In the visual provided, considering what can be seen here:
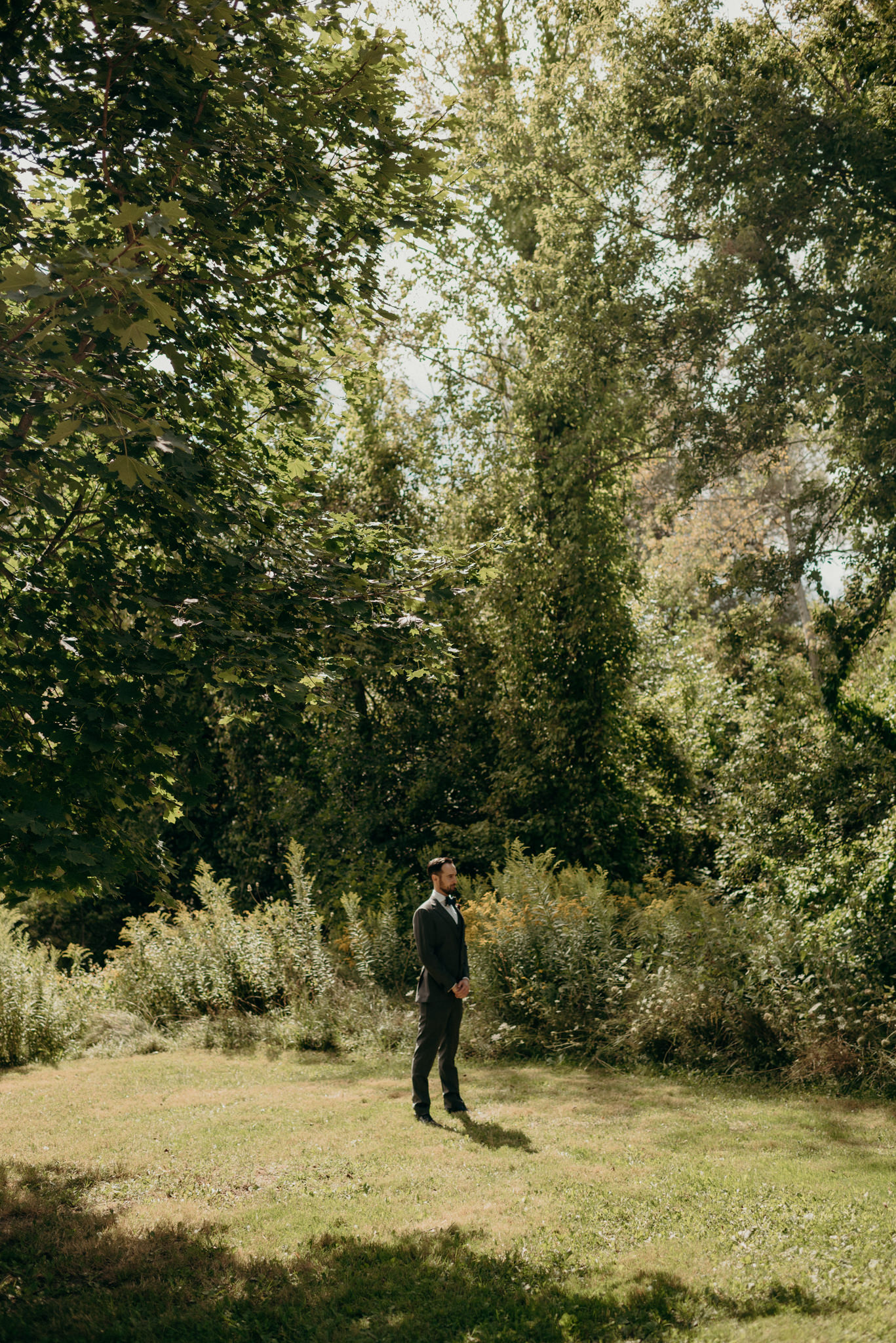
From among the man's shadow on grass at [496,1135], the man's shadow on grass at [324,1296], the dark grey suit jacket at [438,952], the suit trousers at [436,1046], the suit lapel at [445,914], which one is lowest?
the man's shadow on grass at [496,1135]

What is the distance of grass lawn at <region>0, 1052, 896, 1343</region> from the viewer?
463 cm

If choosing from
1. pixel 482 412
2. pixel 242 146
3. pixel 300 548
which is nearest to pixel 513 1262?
pixel 300 548

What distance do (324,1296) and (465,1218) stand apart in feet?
3.58

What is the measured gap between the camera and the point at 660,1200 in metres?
5.93

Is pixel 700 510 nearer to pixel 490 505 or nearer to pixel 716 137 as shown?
pixel 490 505

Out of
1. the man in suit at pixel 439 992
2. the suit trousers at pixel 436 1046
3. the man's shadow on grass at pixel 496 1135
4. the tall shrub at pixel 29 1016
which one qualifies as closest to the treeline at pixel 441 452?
the tall shrub at pixel 29 1016

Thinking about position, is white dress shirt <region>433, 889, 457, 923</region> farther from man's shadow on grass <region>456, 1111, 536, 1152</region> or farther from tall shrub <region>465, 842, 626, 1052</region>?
tall shrub <region>465, 842, 626, 1052</region>

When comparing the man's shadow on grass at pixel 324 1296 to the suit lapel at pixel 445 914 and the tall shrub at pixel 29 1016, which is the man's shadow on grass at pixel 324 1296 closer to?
the suit lapel at pixel 445 914

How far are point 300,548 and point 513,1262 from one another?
177 inches

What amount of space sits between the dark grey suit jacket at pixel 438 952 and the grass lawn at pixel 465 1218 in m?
0.99

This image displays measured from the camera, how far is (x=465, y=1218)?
5.71 metres

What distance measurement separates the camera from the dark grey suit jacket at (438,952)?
26.2ft

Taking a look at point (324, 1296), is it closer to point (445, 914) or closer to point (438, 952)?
point (438, 952)

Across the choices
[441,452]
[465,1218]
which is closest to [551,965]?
[465,1218]
